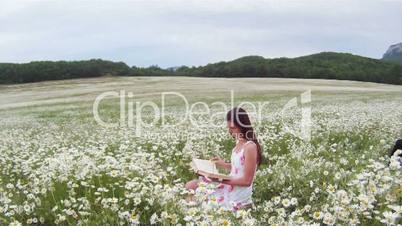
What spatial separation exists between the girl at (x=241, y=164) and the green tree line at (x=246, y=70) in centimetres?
6256

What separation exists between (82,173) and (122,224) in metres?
1.52

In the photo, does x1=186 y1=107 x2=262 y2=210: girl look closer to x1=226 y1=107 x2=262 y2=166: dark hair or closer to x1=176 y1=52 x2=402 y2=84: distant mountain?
x1=226 y1=107 x2=262 y2=166: dark hair

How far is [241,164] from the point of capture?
6668 millimetres

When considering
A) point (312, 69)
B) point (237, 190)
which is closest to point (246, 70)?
point (312, 69)

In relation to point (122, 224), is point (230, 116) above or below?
above

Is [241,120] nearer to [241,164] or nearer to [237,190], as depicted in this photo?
[241,164]

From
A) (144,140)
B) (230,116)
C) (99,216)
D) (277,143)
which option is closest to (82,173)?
(99,216)

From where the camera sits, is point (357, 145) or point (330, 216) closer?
point (330, 216)

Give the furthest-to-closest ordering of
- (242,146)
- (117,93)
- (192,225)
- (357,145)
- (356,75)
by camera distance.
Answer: (356,75) < (117,93) < (357,145) < (242,146) < (192,225)

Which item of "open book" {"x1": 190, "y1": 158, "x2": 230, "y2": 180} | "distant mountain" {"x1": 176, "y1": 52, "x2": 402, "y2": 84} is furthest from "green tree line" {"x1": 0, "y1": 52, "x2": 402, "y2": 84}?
"open book" {"x1": 190, "y1": 158, "x2": 230, "y2": 180}

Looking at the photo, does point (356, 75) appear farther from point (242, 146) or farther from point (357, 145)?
point (242, 146)

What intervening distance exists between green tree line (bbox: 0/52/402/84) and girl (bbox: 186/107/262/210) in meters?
62.6

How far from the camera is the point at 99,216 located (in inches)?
189

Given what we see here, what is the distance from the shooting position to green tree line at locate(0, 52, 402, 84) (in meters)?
68.4
